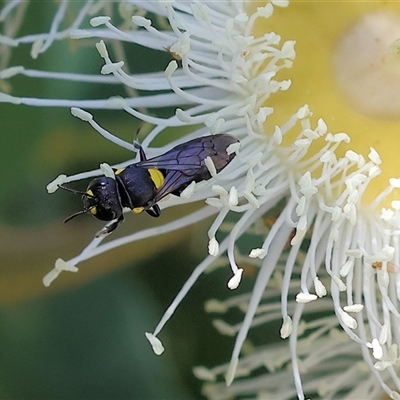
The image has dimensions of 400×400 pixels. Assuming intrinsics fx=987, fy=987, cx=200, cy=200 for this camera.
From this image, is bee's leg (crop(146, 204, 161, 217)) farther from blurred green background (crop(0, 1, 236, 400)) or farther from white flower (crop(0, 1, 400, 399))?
blurred green background (crop(0, 1, 236, 400))

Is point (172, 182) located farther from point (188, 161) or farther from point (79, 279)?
point (79, 279)

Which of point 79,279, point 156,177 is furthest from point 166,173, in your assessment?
point 79,279

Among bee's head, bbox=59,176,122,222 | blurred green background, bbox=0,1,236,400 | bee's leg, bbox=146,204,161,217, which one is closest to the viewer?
bee's head, bbox=59,176,122,222

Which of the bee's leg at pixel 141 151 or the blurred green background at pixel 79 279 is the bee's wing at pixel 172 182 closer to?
the bee's leg at pixel 141 151

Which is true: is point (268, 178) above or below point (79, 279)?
above

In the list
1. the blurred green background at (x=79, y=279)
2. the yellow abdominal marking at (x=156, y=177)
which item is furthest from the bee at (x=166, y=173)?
the blurred green background at (x=79, y=279)

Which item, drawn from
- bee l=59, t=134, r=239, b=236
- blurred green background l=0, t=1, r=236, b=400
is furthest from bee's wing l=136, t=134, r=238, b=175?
blurred green background l=0, t=1, r=236, b=400

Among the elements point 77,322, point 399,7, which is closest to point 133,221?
point 77,322
